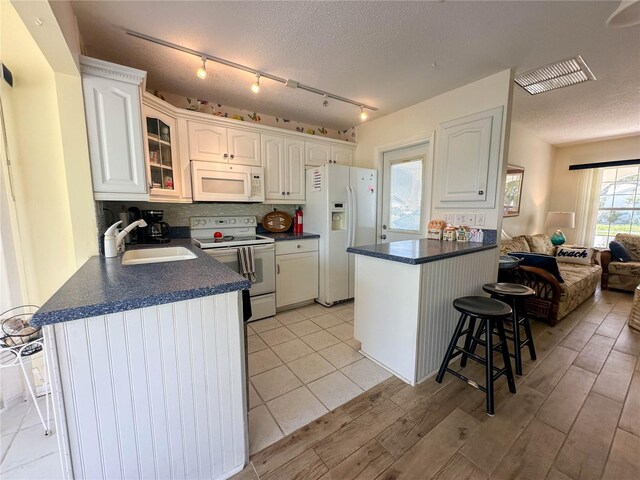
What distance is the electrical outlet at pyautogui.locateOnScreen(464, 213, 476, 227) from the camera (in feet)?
8.12

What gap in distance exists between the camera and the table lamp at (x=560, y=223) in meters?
4.60

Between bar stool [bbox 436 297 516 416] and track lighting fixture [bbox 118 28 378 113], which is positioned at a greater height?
track lighting fixture [bbox 118 28 378 113]

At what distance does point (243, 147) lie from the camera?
297 centimetres

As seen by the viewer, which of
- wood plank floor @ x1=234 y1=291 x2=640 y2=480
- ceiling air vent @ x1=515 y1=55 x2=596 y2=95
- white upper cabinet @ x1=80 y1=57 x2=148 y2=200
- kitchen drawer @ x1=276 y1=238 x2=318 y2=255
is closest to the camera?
wood plank floor @ x1=234 y1=291 x2=640 y2=480

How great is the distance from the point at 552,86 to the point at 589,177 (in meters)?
3.37

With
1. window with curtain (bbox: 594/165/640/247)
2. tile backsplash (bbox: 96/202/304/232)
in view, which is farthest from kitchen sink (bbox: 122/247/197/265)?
window with curtain (bbox: 594/165/640/247)

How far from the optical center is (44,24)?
1203mm

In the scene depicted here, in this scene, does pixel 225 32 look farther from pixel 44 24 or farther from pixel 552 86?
pixel 552 86

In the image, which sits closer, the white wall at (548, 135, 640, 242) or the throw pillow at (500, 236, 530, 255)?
the throw pillow at (500, 236, 530, 255)

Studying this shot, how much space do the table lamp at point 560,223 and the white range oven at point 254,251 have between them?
4.97 metres

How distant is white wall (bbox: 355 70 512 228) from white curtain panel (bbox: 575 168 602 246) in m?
4.02

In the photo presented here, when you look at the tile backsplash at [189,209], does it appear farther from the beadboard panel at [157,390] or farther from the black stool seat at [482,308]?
the black stool seat at [482,308]

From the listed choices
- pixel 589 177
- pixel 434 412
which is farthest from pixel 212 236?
pixel 589 177

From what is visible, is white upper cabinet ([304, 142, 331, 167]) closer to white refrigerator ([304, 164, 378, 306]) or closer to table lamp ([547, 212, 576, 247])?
white refrigerator ([304, 164, 378, 306])
